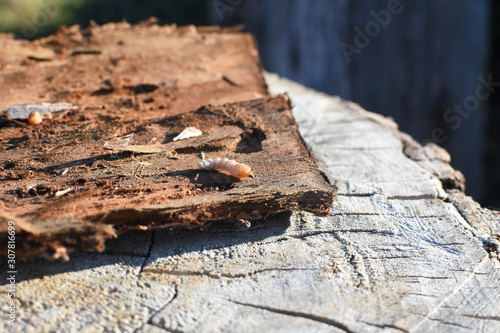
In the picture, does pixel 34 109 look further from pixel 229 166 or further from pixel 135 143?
pixel 229 166

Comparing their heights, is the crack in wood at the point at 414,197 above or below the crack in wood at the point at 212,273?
above

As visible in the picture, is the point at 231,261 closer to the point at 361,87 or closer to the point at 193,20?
the point at 361,87

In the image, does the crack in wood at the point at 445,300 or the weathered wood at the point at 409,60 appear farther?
the weathered wood at the point at 409,60

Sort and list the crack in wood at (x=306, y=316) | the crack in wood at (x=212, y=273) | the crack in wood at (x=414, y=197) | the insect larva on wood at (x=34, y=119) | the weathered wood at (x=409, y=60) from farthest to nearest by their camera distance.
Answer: the weathered wood at (x=409, y=60)
the insect larva on wood at (x=34, y=119)
the crack in wood at (x=414, y=197)
the crack in wood at (x=212, y=273)
the crack in wood at (x=306, y=316)

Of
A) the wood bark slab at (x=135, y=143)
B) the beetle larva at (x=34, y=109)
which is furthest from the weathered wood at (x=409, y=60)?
the beetle larva at (x=34, y=109)

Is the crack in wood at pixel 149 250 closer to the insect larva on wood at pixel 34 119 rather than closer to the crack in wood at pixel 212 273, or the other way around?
the crack in wood at pixel 212 273

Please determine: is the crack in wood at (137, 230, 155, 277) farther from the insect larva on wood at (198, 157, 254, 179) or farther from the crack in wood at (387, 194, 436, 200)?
the crack in wood at (387, 194, 436, 200)

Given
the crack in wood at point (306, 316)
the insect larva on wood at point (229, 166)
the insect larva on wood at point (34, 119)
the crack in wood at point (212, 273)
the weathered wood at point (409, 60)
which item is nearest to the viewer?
the crack in wood at point (306, 316)
